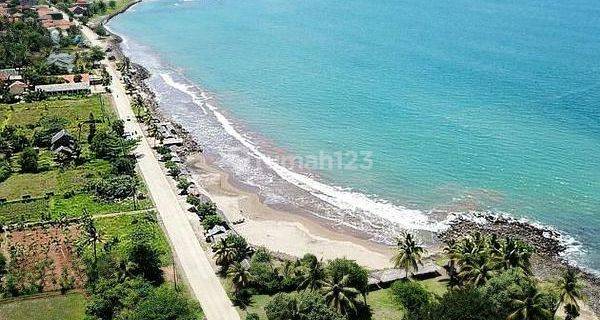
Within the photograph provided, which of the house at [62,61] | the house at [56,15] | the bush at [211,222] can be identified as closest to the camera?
the bush at [211,222]

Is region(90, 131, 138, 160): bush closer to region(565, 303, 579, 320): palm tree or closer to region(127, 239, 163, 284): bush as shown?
region(127, 239, 163, 284): bush

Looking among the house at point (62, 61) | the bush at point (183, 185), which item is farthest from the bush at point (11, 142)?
the house at point (62, 61)

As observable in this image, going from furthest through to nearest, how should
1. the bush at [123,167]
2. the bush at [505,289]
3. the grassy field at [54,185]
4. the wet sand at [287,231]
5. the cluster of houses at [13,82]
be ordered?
the cluster of houses at [13,82] → the bush at [123,167] → the grassy field at [54,185] → the wet sand at [287,231] → the bush at [505,289]

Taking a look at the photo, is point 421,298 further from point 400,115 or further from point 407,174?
point 400,115

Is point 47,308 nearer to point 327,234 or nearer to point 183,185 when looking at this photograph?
point 183,185

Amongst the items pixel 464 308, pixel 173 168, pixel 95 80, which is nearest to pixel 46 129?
pixel 173 168

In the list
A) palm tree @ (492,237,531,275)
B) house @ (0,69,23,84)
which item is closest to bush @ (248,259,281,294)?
palm tree @ (492,237,531,275)

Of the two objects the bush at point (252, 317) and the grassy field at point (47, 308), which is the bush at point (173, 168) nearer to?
the grassy field at point (47, 308)
